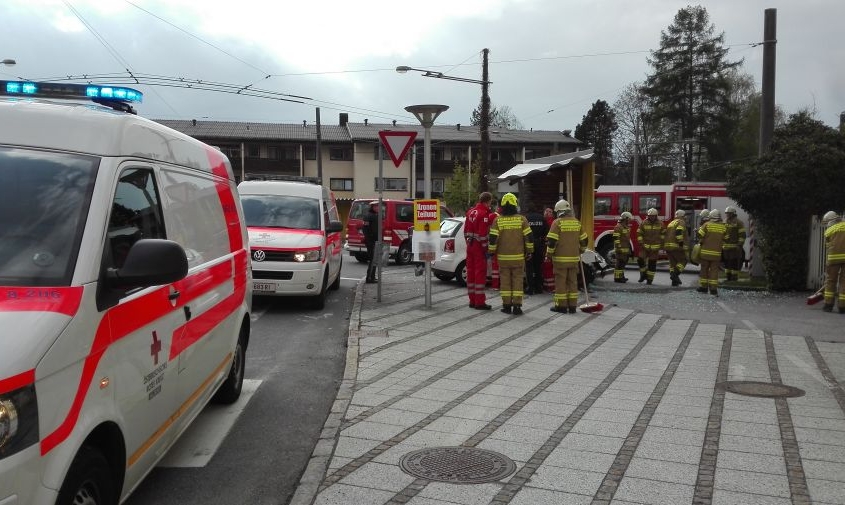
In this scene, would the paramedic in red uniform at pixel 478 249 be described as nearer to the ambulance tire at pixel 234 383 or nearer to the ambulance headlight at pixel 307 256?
the ambulance headlight at pixel 307 256

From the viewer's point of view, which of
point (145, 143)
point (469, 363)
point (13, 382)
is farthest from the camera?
point (469, 363)

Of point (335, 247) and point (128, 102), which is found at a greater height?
point (128, 102)

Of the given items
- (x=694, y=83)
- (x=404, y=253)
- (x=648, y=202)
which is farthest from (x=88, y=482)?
(x=694, y=83)

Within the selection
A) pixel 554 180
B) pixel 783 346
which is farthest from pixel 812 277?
pixel 783 346

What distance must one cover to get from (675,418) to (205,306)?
3.79m

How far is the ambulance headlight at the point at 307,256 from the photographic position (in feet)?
38.9

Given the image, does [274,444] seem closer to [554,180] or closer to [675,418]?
[675,418]

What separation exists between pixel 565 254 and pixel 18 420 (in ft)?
34.4

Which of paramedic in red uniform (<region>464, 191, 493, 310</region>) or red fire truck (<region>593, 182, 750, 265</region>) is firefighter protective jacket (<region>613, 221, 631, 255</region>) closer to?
red fire truck (<region>593, 182, 750, 265</region>)

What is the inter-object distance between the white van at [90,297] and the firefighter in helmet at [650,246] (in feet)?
51.2

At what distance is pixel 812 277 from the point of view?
1625cm

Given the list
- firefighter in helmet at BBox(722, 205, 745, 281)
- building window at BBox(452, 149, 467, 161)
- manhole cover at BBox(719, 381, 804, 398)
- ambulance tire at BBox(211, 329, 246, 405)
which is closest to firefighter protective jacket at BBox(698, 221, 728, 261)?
firefighter in helmet at BBox(722, 205, 745, 281)

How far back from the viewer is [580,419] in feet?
19.9

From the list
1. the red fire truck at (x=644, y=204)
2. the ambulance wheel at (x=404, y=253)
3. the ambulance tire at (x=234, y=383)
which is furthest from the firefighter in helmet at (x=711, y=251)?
the ambulance tire at (x=234, y=383)
